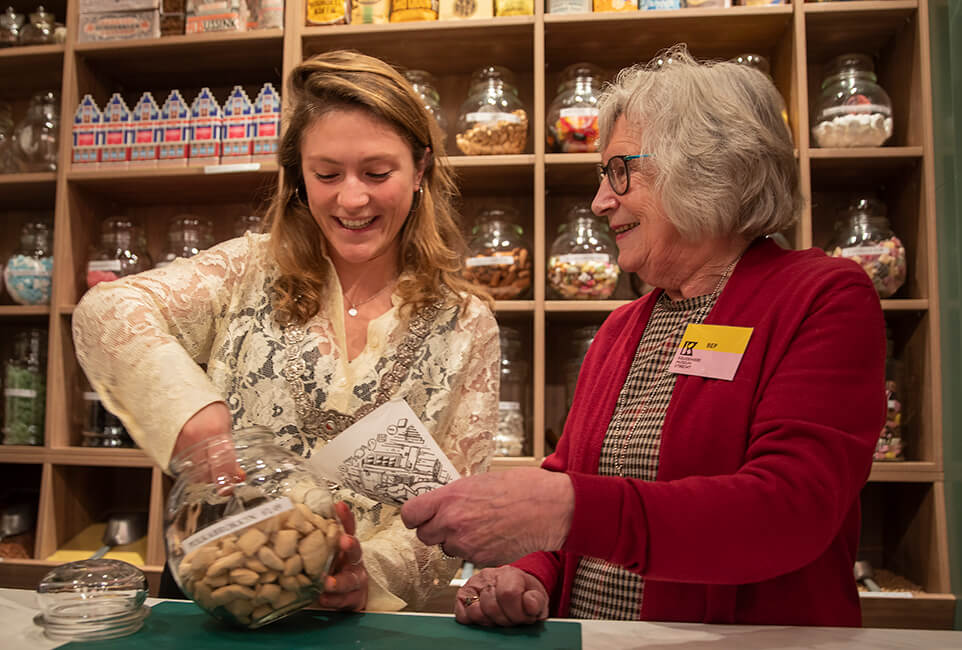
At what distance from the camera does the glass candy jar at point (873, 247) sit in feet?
6.99

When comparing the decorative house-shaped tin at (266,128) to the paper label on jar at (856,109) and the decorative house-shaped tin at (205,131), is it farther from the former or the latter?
the paper label on jar at (856,109)

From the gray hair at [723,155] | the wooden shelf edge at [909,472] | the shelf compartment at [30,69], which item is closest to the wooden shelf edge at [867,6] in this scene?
the wooden shelf edge at [909,472]

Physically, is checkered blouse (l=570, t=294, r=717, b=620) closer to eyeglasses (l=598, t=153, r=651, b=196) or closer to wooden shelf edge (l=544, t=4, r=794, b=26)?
eyeglasses (l=598, t=153, r=651, b=196)

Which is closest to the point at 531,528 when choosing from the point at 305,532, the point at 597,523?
the point at 597,523

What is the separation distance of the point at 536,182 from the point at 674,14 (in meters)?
0.62

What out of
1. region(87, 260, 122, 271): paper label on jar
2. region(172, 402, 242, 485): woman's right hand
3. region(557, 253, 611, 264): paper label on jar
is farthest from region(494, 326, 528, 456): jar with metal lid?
region(172, 402, 242, 485): woman's right hand

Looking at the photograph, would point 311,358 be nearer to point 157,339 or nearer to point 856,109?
point 157,339

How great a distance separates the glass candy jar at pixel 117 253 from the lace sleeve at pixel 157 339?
129 centimetres

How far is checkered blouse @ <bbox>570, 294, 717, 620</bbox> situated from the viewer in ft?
3.31

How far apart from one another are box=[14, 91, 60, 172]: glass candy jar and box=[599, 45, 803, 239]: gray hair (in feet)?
7.08

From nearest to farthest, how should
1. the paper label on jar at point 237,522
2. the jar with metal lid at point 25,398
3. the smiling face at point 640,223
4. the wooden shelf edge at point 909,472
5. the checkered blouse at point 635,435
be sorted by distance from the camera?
1. the paper label on jar at point 237,522
2. the checkered blouse at point 635,435
3. the smiling face at point 640,223
4. the wooden shelf edge at point 909,472
5. the jar with metal lid at point 25,398

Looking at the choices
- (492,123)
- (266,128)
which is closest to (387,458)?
(492,123)

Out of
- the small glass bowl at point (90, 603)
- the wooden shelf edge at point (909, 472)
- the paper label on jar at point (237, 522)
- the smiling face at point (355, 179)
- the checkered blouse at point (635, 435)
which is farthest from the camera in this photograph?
the wooden shelf edge at point (909, 472)

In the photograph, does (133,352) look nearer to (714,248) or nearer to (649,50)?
(714,248)
